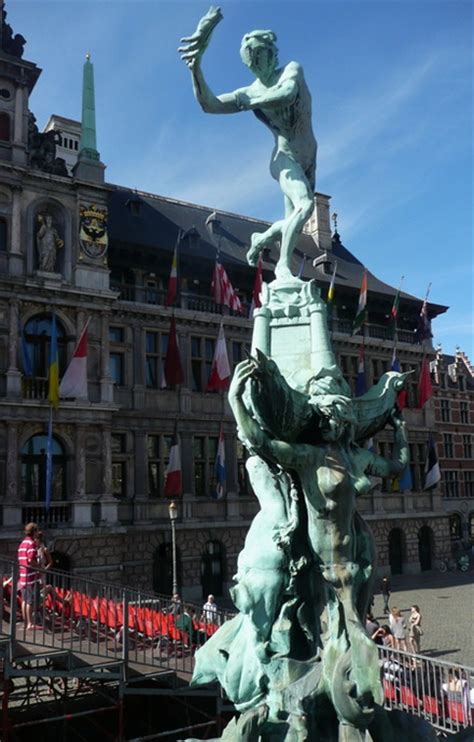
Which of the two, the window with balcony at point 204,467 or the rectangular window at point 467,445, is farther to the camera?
the rectangular window at point 467,445

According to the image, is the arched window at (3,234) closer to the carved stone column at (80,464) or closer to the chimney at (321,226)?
the carved stone column at (80,464)

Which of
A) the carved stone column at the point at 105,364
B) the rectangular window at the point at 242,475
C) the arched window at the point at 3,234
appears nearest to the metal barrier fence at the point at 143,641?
the carved stone column at the point at 105,364

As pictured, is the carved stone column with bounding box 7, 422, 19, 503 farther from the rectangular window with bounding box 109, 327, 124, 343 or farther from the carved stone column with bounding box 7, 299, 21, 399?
the rectangular window with bounding box 109, 327, 124, 343

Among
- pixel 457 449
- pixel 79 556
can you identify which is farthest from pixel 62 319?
pixel 457 449

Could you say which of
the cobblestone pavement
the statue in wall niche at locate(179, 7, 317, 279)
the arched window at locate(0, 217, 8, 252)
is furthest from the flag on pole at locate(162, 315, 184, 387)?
the statue in wall niche at locate(179, 7, 317, 279)

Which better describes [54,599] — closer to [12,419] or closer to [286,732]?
[286,732]

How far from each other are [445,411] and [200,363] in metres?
21.6

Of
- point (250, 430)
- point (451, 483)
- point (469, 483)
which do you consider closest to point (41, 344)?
point (250, 430)

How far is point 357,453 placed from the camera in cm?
580

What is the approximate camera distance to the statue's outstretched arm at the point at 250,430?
4879mm

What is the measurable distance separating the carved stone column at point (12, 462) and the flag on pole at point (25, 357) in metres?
2.02

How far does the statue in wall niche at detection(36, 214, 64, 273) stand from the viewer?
78.8 ft

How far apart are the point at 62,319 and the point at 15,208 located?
4212 mm

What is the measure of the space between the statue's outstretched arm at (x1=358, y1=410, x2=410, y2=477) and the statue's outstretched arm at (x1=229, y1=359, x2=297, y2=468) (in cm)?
85
